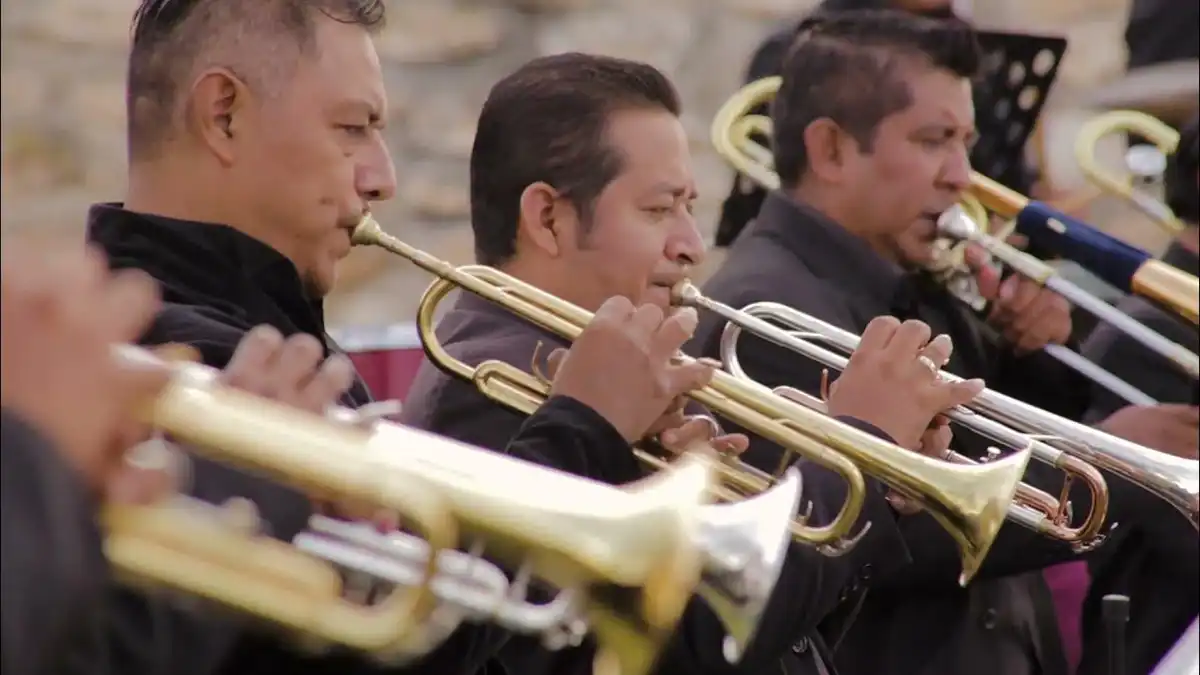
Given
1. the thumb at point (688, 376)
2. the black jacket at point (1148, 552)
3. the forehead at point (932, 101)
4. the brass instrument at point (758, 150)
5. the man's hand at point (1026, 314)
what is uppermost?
the thumb at point (688, 376)

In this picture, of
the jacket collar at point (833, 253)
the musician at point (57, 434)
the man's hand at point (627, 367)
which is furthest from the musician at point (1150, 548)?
A: the musician at point (57, 434)

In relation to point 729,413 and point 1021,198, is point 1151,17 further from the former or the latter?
point 729,413

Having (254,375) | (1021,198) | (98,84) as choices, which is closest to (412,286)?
(98,84)

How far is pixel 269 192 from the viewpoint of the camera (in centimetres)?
261

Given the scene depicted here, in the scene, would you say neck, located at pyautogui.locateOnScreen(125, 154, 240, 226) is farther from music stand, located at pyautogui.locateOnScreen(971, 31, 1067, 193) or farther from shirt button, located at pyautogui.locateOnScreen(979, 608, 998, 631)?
music stand, located at pyautogui.locateOnScreen(971, 31, 1067, 193)

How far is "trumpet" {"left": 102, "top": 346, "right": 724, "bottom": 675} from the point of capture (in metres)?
1.83

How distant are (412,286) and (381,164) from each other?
2.57 m

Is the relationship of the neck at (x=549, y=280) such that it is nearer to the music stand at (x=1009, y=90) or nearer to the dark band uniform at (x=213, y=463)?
the dark band uniform at (x=213, y=463)

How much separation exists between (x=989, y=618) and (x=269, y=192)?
4.85 feet

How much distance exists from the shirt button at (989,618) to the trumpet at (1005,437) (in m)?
0.28

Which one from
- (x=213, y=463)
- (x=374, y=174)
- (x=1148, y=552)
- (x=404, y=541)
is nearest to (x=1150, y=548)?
(x=1148, y=552)

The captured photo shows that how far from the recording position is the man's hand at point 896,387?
2.88 meters

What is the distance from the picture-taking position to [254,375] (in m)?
1.98

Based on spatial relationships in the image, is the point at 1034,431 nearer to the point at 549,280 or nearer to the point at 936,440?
the point at 936,440
